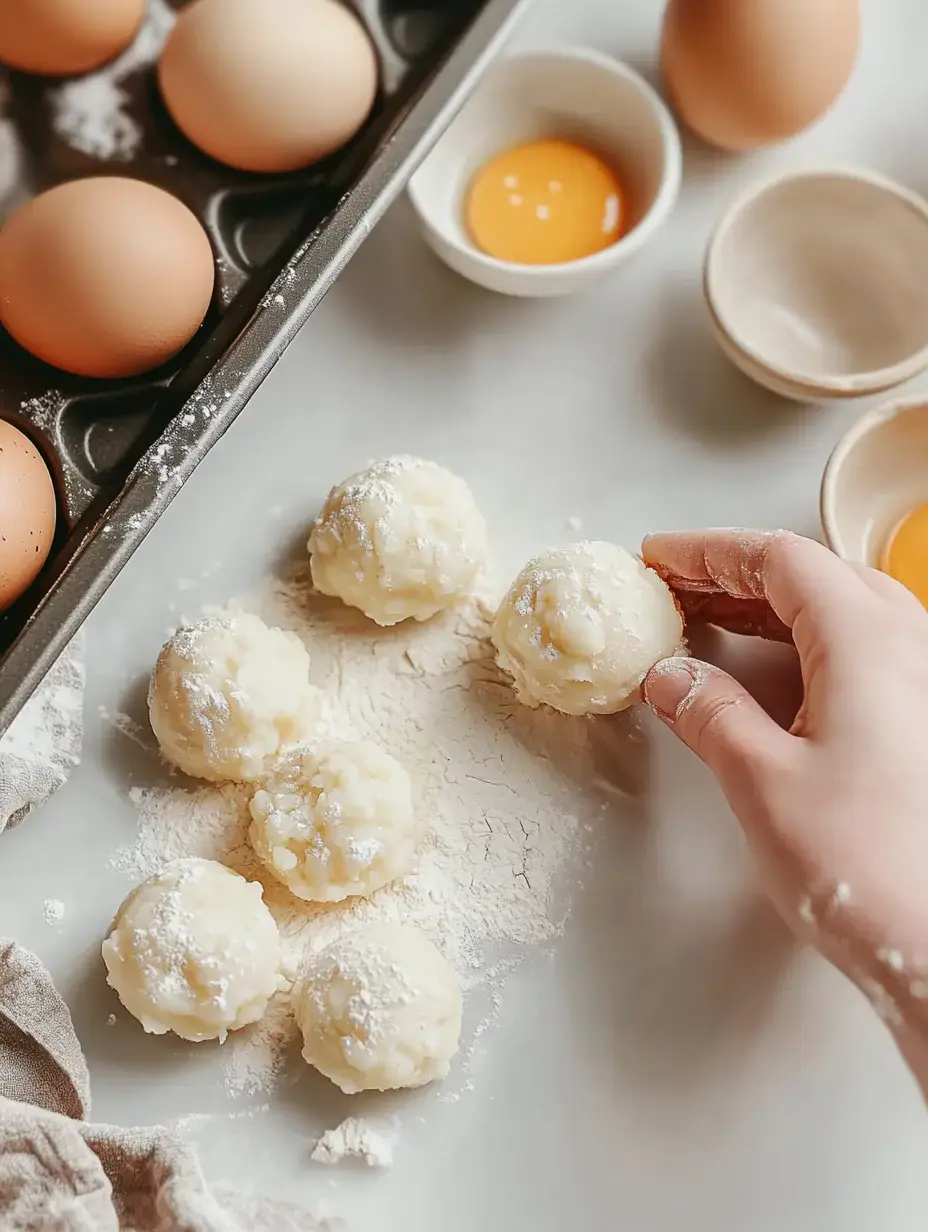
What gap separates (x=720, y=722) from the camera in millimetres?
1128

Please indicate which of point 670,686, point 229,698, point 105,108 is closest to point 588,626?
point 670,686

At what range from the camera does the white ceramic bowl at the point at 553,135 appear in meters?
1.33

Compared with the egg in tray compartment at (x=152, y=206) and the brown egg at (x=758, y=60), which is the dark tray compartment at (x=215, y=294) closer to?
the egg in tray compartment at (x=152, y=206)

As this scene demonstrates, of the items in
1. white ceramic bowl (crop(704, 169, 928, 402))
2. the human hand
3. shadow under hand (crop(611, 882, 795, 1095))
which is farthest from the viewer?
white ceramic bowl (crop(704, 169, 928, 402))

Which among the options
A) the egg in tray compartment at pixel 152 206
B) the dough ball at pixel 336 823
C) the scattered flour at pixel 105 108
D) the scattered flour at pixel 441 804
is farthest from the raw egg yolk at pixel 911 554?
the scattered flour at pixel 105 108

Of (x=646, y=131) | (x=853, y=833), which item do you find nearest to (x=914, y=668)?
(x=853, y=833)

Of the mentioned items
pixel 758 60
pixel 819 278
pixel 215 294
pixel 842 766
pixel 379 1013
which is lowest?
pixel 379 1013

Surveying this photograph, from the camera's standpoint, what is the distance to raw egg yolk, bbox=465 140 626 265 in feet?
4.63

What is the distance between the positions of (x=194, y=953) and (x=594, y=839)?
0.43 meters

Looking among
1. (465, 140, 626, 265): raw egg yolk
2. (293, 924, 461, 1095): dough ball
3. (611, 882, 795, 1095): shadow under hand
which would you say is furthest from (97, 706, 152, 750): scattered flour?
(465, 140, 626, 265): raw egg yolk

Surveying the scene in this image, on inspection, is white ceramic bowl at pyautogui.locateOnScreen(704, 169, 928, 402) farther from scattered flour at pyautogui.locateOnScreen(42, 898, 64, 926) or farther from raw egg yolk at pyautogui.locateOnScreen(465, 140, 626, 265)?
scattered flour at pyautogui.locateOnScreen(42, 898, 64, 926)

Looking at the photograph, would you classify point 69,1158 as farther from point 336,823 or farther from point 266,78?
point 266,78

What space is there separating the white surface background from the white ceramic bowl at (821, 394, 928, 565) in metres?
0.09

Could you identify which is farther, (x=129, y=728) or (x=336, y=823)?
(x=129, y=728)
